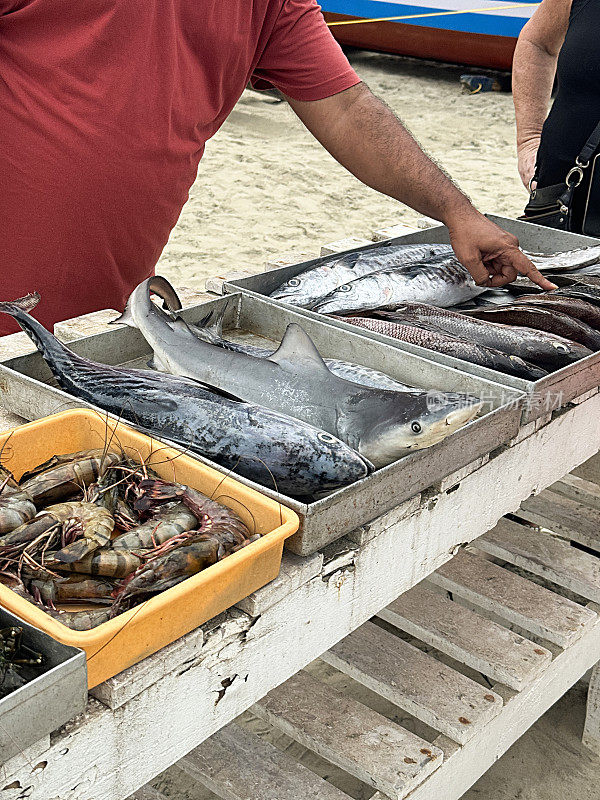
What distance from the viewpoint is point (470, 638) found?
2260 mm

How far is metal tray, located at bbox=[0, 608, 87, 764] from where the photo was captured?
890 millimetres

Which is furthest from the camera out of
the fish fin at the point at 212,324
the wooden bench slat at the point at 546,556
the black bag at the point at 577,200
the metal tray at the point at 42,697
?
the black bag at the point at 577,200

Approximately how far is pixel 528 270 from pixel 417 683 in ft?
3.51

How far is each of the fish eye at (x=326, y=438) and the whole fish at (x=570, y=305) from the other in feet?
3.18

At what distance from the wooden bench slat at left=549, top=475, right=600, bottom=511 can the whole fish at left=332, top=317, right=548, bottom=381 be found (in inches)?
56.5

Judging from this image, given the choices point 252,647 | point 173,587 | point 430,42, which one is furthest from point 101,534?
point 430,42

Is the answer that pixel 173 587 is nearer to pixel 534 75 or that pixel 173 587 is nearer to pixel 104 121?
pixel 104 121

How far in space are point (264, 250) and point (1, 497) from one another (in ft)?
16.7

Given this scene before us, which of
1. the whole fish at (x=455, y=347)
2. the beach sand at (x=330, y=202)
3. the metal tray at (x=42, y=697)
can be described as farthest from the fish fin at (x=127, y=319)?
the beach sand at (x=330, y=202)

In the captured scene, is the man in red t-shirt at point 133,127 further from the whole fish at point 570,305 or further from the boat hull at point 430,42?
the boat hull at point 430,42

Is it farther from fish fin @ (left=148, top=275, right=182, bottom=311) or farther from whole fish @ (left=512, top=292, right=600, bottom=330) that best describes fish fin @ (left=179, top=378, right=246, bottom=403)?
whole fish @ (left=512, top=292, right=600, bottom=330)

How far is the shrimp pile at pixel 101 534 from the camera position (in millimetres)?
1081

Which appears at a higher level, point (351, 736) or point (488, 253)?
point (488, 253)

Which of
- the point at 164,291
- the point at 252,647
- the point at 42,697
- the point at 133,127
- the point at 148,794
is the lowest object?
the point at 148,794
